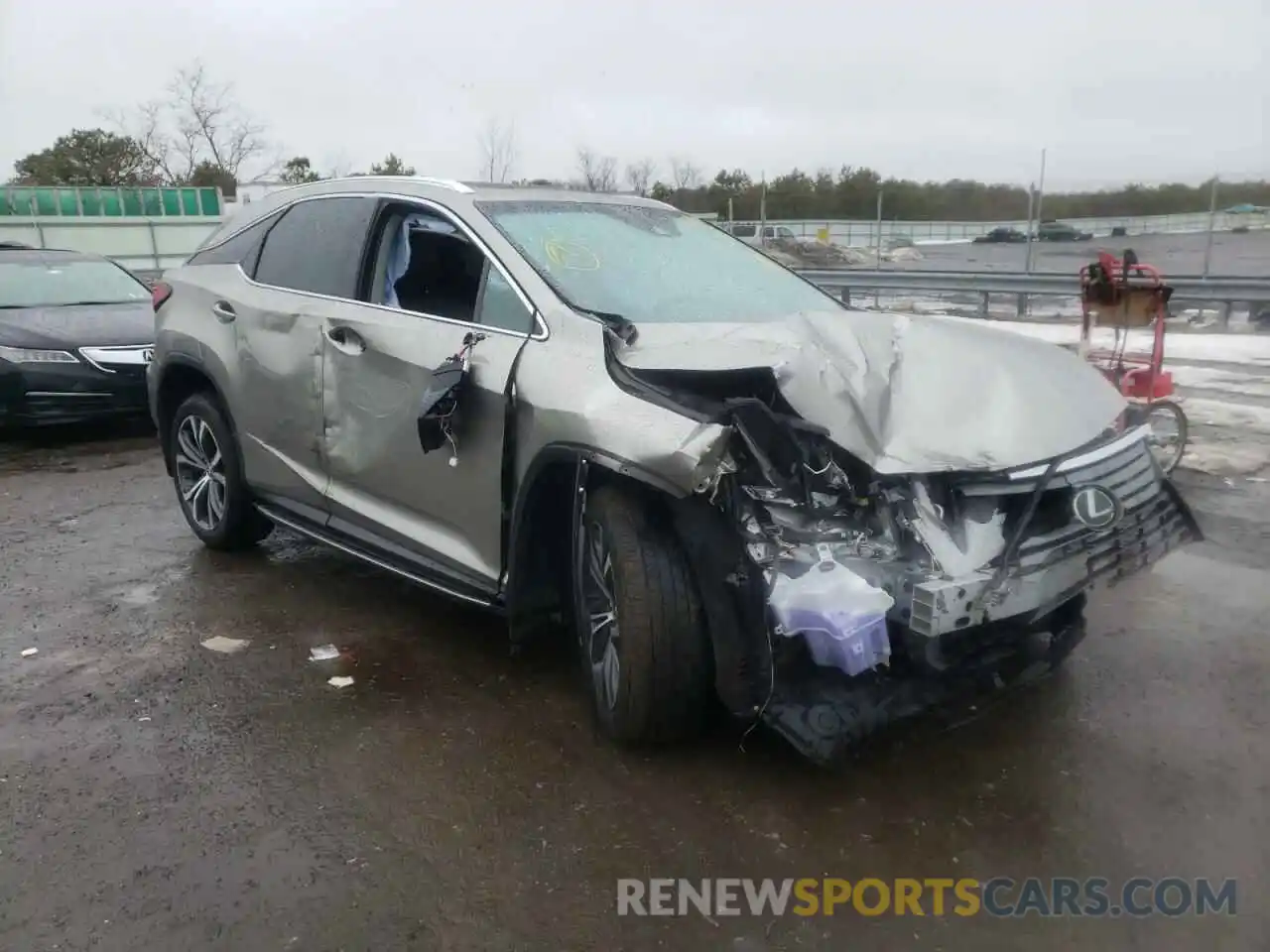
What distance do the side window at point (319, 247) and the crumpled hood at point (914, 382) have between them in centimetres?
150

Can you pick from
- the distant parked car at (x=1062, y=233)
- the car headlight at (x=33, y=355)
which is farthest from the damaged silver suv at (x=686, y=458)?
the distant parked car at (x=1062, y=233)

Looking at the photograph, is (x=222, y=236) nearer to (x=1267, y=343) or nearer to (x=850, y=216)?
(x=1267, y=343)

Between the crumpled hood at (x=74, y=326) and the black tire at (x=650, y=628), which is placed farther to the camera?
the crumpled hood at (x=74, y=326)

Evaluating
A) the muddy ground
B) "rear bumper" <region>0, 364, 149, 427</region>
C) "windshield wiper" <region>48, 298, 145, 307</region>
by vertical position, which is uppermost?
"windshield wiper" <region>48, 298, 145, 307</region>

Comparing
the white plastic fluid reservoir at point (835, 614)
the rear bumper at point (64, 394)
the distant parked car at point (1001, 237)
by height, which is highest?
the distant parked car at point (1001, 237)

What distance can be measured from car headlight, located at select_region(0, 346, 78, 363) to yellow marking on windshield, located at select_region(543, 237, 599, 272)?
234 inches

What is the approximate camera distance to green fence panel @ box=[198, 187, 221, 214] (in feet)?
98.9

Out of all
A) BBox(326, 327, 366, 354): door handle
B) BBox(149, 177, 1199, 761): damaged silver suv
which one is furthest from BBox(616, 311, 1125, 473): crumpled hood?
BBox(326, 327, 366, 354): door handle

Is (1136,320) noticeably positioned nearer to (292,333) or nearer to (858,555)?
(858,555)

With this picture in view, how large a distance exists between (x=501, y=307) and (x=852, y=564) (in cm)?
164

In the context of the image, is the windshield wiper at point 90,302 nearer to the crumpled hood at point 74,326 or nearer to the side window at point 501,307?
the crumpled hood at point 74,326

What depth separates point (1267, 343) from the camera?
464 inches

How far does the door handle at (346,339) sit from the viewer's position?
423 cm

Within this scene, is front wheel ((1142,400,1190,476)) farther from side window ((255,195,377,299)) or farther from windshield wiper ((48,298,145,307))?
windshield wiper ((48,298,145,307))
